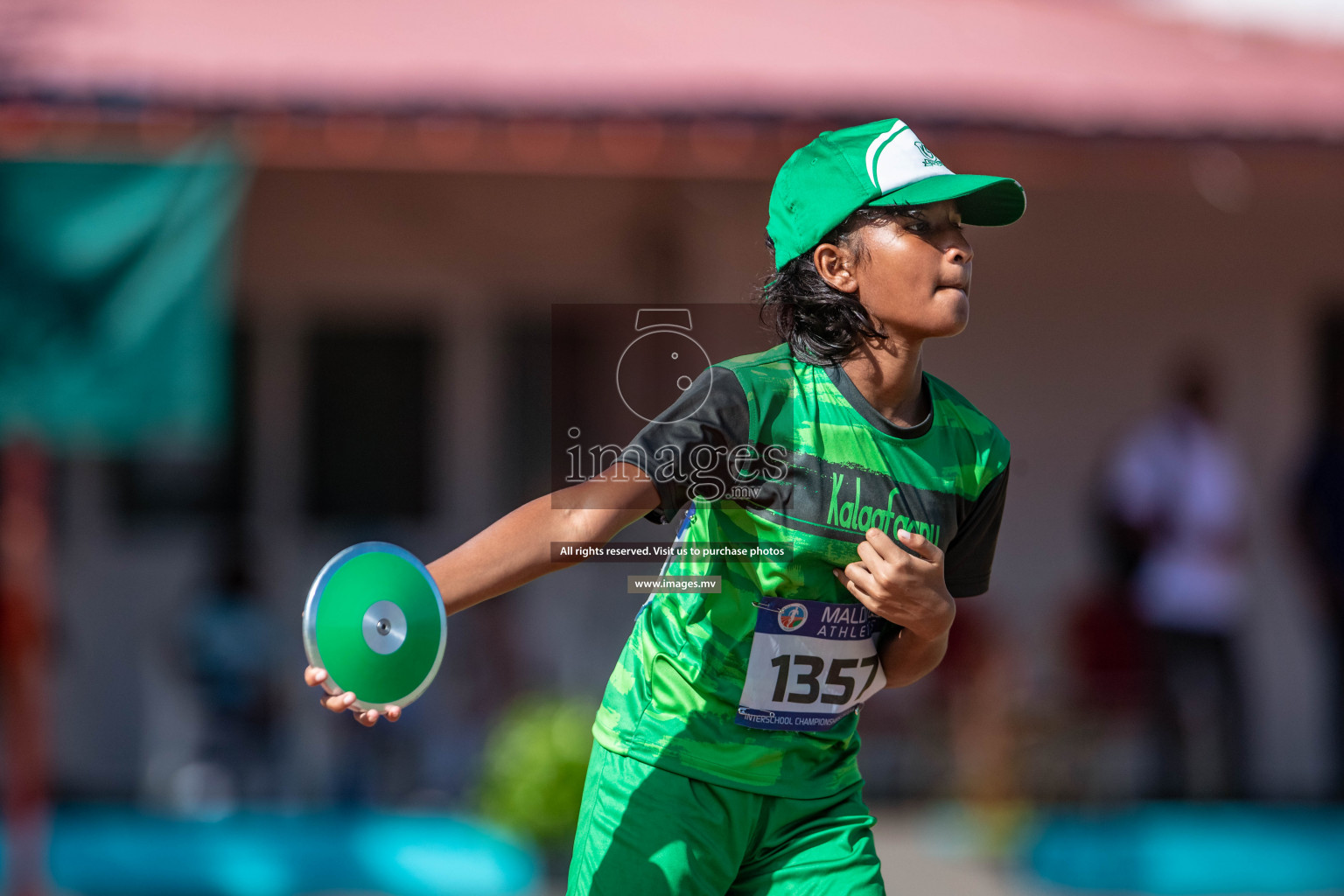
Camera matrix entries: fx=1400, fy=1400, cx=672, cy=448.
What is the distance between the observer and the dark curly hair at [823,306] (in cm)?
219

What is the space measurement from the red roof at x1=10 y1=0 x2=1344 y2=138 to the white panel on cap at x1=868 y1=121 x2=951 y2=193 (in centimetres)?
355

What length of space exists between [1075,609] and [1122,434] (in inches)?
43.7

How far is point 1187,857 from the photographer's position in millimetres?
5973

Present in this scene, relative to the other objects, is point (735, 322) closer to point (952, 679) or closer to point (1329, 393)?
point (952, 679)

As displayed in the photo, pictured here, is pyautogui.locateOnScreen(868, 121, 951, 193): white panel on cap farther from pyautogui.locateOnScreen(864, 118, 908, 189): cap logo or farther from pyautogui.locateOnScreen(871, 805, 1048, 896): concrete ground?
pyautogui.locateOnScreen(871, 805, 1048, 896): concrete ground

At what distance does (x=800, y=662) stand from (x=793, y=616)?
0.08m

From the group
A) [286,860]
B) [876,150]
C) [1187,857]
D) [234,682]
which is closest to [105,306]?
[234,682]

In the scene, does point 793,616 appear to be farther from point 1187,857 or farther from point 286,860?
point 1187,857

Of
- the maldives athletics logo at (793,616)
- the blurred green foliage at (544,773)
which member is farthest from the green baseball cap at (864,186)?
the blurred green foliage at (544,773)

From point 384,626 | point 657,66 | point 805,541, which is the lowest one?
point 384,626

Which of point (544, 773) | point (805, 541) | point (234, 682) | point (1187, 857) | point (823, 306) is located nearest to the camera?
point (805, 541)

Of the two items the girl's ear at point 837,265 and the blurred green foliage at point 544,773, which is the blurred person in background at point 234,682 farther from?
the girl's ear at point 837,265

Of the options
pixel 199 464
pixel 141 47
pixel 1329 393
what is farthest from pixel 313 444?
pixel 1329 393

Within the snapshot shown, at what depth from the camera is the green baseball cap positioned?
7.00 feet
